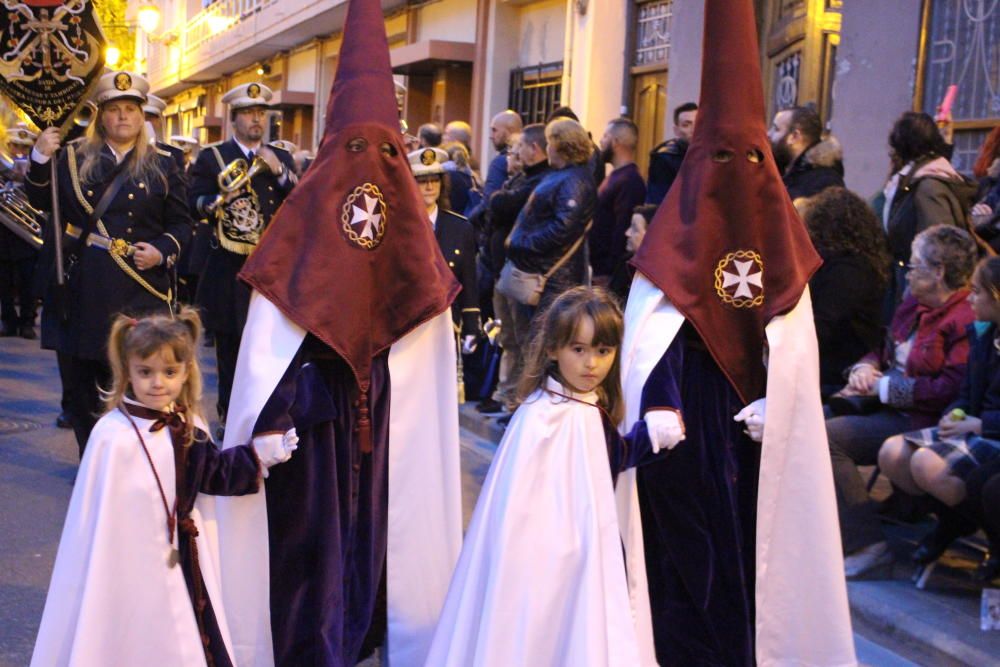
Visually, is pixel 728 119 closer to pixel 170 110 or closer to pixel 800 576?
pixel 800 576

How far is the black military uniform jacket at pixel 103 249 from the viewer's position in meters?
7.23

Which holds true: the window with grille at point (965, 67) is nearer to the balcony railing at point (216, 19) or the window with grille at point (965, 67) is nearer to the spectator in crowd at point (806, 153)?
the spectator in crowd at point (806, 153)

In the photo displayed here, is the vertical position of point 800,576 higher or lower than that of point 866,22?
lower

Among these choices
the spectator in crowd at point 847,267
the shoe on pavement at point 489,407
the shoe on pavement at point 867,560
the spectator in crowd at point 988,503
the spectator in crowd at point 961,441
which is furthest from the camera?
the shoe on pavement at point 489,407

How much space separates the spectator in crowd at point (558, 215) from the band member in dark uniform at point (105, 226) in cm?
250

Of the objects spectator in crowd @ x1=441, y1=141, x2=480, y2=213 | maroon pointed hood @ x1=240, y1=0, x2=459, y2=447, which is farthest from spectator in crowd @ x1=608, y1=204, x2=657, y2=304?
maroon pointed hood @ x1=240, y1=0, x2=459, y2=447

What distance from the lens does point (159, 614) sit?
A: 414cm

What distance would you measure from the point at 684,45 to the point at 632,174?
4.03 metres

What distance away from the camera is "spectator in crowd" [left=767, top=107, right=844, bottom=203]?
8031 mm

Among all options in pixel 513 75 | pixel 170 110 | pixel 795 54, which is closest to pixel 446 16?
pixel 513 75

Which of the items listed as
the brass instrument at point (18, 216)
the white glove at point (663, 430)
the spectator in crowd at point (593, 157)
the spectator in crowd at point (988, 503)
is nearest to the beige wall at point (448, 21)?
the brass instrument at point (18, 216)

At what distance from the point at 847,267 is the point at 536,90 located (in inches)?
435

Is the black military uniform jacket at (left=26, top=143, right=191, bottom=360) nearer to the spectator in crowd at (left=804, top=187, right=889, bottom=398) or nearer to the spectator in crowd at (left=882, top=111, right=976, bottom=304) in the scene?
the spectator in crowd at (left=804, top=187, right=889, bottom=398)

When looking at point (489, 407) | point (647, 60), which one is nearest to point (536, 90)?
point (647, 60)
